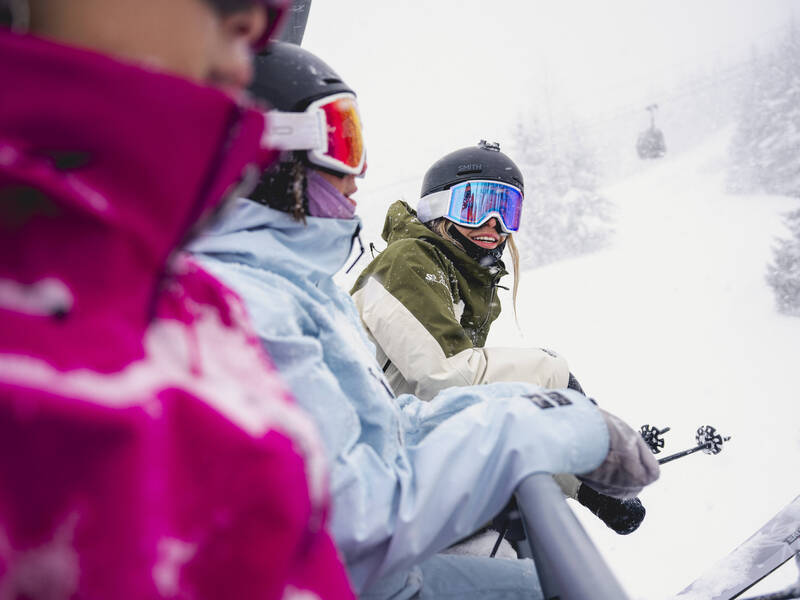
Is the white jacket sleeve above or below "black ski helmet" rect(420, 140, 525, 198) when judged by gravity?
below

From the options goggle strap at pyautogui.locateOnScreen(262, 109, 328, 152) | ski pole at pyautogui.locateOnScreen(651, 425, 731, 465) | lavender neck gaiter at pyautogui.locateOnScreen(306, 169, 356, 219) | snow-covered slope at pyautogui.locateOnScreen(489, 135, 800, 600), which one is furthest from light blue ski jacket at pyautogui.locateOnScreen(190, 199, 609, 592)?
snow-covered slope at pyautogui.locateOnScreen(489, 135, 800, 600)

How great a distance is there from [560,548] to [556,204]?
28.7m

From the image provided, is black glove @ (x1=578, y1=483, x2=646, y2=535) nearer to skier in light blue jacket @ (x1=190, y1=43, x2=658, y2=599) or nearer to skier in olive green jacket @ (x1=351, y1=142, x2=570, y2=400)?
skier in olive green jacket @ (x1=351, y1=142, x2=570, y2=400)

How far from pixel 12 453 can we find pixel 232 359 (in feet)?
1.01

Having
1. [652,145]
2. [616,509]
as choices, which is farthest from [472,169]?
[652,145]

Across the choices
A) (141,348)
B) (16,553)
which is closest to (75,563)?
(16,553)

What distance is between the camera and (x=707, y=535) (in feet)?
21.2

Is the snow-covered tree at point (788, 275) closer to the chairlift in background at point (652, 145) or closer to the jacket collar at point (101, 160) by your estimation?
the chairlift in background at point (652, 145)

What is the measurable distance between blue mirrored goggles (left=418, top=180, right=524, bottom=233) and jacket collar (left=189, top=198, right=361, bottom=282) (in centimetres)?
219

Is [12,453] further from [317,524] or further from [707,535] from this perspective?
[707,535]

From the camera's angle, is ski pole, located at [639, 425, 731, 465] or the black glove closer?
the black glove

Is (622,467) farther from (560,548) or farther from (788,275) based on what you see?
(788,275)

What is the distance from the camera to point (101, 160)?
538mm

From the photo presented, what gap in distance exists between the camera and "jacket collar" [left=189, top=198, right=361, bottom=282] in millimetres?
1409
